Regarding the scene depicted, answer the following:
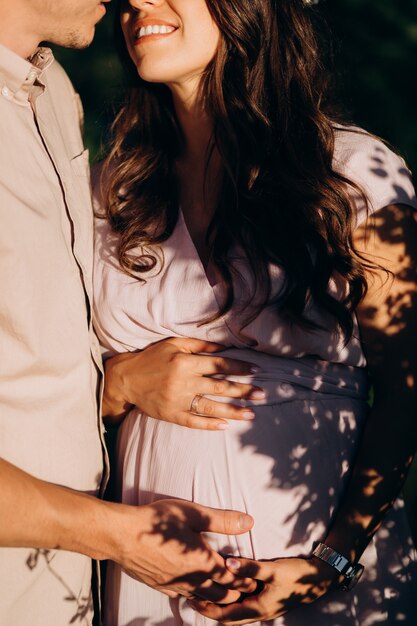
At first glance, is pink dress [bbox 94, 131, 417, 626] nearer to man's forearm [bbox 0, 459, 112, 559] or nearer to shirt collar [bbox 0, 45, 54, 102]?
man's forearm [bbox 0, 459, 112, 559]

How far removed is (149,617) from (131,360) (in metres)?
0.97

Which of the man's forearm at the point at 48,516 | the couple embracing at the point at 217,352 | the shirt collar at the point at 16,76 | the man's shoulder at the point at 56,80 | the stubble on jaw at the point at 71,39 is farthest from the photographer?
the man's shoulder at the point at 56,80

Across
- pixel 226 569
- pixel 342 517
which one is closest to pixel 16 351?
pixel 226 569

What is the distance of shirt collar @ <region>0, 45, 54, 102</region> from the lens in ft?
8.26

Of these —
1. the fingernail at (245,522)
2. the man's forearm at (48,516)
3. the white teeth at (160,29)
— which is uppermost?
the white teeth at (160,29)

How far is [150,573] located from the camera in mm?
2438

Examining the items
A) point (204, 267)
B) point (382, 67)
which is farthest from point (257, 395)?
point (382, 67)

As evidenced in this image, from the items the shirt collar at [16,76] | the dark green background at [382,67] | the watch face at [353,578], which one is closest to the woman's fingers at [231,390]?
the watch face at [353,578]

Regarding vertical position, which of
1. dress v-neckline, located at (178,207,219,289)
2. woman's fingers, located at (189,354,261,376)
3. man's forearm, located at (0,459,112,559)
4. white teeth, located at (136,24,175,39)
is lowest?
man's forearm, located at (0,459,112,559)

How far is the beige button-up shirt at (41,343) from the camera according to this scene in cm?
232

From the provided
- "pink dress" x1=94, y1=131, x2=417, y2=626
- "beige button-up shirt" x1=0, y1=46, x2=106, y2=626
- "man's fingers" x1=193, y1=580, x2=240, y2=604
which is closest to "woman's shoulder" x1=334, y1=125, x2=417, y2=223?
"pink dress" x1=94, y1=131, x2=417, y2=626

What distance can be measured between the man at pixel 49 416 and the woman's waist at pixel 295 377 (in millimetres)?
489

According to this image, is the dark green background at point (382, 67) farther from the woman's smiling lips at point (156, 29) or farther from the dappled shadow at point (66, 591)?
the dappled shadow at point (66, 591)

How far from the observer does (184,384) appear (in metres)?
2.68
